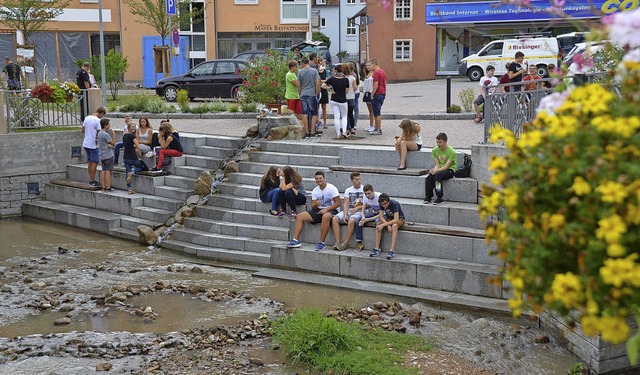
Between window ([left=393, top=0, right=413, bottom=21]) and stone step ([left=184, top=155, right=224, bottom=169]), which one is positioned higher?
window ([left=393, top=0, right=413, bottom=21])

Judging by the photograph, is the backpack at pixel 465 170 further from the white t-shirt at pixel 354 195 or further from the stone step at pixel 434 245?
the white t-shirt at pixel 354 195

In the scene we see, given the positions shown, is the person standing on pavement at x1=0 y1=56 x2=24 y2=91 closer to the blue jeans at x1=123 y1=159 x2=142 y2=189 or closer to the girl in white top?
the blue jeans at x1=123 y1=159 x2=142 y2=189

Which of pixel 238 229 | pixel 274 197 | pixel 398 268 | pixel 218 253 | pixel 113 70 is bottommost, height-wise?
pixel 218 253

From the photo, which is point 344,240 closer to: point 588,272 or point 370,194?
point 370,194

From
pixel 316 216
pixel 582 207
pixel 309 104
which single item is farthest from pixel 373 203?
pixel 582 207

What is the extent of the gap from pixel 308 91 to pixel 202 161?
2779 millimetres

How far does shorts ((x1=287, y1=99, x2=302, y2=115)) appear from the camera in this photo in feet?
65.3

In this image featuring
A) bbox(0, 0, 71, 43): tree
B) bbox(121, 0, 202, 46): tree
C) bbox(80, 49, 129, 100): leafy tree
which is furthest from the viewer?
bbox(121, 0, 202, 46): tree

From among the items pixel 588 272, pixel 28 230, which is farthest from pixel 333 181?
pixel 588 272

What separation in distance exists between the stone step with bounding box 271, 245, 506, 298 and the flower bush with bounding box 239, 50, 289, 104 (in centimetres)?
801

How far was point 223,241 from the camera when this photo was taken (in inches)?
620

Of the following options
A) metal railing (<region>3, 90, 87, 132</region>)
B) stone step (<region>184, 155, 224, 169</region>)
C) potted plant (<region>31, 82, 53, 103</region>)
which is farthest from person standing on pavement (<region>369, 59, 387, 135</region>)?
potted plant (<region>31, 82, 53, 103</region>)

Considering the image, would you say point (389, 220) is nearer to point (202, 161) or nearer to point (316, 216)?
point (316, 216)

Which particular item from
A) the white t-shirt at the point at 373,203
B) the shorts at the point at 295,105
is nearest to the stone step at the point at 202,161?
the shorts at the point at 295,105
